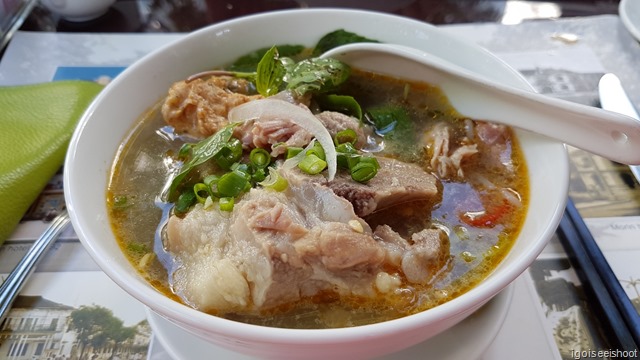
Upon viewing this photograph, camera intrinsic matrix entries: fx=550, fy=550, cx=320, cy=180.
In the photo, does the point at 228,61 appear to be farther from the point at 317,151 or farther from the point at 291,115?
the point at 317,151

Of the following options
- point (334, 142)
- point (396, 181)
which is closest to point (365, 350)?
point (396, 181)

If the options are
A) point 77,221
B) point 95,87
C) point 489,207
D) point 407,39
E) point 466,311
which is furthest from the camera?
point 95,87

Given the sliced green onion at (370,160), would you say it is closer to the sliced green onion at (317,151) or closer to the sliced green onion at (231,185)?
the sliced green onion at (317,151)

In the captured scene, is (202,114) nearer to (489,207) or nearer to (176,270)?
(176,270)

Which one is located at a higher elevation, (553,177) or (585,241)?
(553,177)

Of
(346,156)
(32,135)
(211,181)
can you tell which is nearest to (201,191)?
(211,181)
